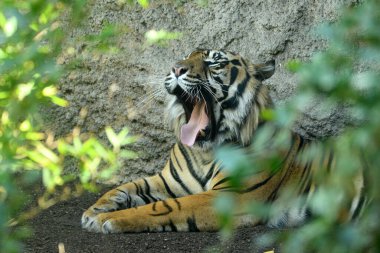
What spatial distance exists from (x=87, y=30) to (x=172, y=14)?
70 cm

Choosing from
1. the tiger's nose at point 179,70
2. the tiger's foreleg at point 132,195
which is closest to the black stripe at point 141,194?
the tiger's foreleg at point 132,195

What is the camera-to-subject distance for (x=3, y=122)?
2154 millimetres

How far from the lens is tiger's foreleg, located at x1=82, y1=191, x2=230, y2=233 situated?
5041mm

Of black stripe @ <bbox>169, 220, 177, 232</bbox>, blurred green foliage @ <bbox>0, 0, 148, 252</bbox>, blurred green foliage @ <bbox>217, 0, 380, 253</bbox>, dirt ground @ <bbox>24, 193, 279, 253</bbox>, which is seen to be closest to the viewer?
blurred green foliage @ <bbox>217, 0, 380, 253</bbox>

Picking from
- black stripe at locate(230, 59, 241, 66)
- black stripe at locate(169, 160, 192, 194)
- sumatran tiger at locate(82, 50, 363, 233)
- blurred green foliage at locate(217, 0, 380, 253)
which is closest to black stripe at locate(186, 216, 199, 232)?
sumatran tiger at locate(82, 50, 363, 233)

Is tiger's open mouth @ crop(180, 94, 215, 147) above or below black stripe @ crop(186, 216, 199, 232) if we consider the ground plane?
above

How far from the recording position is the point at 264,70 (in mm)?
5707

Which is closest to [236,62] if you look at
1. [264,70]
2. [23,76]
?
[264,70]

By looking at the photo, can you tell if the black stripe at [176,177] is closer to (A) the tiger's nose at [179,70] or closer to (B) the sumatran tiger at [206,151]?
(B) the sumatran tiger at [206,151]

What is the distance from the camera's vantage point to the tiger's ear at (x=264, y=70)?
18.6ft

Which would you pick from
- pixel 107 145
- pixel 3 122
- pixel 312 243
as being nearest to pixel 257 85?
pixel 107 145

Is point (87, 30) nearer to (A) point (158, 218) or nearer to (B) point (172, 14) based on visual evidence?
(B) point (172, 14)

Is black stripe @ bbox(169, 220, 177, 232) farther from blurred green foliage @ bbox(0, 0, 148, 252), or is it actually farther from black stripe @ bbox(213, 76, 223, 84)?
blurred green foliage @ bbox(0, 0, 148, 252)

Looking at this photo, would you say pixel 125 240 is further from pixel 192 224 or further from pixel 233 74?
pixel 233 74
